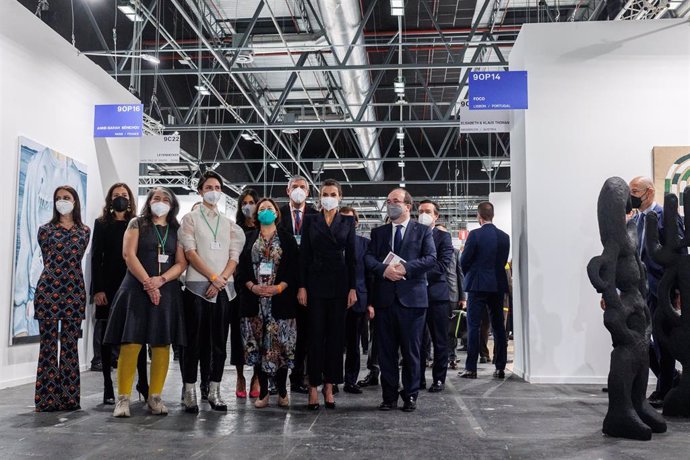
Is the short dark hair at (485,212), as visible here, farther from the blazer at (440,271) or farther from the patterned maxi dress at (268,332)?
the patterned maxi dress at (268,332)

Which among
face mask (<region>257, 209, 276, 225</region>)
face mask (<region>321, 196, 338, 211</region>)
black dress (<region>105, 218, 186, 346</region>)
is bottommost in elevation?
black dress (<region>105, 218, 186, 346</region>)

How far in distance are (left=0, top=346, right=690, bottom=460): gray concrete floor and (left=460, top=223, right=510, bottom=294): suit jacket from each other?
1419mm

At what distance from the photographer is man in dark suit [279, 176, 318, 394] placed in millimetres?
5031

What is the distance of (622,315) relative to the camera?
3.89m

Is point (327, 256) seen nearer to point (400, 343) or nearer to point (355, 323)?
point (400, 343)

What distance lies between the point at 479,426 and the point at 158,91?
13.1 meters

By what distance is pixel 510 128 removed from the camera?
748 cm

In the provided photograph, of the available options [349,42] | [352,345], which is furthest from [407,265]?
[349,42]

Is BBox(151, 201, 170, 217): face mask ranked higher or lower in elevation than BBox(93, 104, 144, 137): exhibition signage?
lower

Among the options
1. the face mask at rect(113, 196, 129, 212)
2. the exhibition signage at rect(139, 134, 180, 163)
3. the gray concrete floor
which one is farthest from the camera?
the exhibition signage at rect(139, 134, 180, 163)

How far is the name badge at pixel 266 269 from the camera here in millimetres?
4668

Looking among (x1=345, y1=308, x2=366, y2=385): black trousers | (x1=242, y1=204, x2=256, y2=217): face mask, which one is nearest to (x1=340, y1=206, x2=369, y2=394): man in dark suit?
(x1=345, y1=308, x2=366, y2=385): black trousers

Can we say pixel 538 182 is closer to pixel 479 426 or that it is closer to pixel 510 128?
pixel 510 128

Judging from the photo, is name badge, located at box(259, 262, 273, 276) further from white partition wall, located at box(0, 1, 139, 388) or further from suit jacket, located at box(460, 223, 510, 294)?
white partition wall, located at box(0, 1, 139, 388)
